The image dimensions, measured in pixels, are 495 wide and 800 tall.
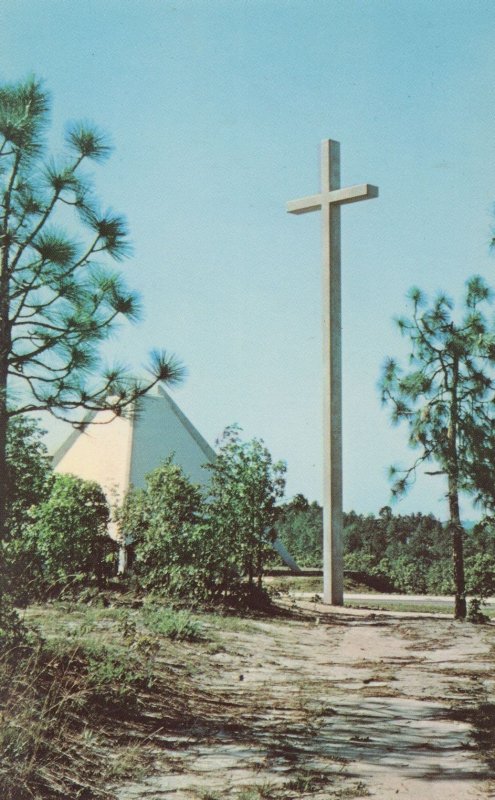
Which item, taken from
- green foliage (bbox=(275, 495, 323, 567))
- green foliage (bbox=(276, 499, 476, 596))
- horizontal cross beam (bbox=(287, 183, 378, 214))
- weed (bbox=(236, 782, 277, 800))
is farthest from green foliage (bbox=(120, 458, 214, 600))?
green foliage (bbox=(275, 495, 323, 567))

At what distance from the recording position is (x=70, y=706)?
14.5 feet

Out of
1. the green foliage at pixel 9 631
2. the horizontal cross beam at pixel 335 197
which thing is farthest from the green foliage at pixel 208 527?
the green foliage at pixel 9 631

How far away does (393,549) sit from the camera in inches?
910

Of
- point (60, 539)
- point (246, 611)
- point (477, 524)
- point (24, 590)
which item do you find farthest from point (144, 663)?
point (477, 524)

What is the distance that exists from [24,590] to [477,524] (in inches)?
335

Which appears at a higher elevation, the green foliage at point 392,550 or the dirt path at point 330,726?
the green foliage at point 392,550

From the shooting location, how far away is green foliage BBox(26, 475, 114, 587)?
36.8 ft

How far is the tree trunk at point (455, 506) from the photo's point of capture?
448 inches

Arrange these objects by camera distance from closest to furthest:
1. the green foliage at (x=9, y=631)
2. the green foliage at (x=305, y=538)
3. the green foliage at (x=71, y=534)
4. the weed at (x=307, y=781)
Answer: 1. the weed at (x=307, y=781)
2. the green foliage at (x=9, y=631)
3. the green foliage at (x=71, y=534)
4. the green foliage at (x=305, y=538)

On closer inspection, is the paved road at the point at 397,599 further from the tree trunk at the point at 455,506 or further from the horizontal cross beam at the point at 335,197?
the horizontal cross beam at the point at 335,197

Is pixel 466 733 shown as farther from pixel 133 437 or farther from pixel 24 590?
pixel 133 437

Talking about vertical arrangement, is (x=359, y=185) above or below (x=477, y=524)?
above

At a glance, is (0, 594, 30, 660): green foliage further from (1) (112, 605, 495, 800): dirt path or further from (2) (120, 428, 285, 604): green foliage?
(2) (120, 428, 285, 604): green foliage

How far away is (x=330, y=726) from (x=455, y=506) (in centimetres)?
724
